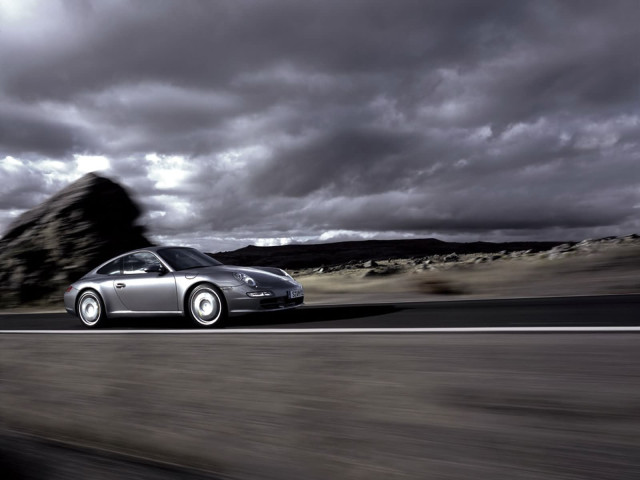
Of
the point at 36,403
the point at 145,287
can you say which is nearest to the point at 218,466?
the point at 36,403

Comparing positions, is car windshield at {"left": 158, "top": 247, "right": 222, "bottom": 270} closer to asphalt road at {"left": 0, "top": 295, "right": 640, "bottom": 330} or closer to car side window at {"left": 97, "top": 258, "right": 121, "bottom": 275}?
car side window at {"left": 97, "top": 258, "right": 121, "bottom": 275}

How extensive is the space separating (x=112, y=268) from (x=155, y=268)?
108cm

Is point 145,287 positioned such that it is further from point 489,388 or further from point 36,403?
point 489,388

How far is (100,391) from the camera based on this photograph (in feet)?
13.3

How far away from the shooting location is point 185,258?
9.59m

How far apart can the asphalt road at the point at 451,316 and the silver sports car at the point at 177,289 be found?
264mm

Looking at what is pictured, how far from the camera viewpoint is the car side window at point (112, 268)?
31.7ft

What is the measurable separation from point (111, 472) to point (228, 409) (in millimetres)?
770

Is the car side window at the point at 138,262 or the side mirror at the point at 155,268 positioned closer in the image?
the side mirror at the point at 155,268

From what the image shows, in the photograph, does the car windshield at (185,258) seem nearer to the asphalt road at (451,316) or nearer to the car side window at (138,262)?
the car side window at (138,262)

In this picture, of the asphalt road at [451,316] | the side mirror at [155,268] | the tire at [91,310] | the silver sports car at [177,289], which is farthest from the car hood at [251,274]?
the tire at [91,310]

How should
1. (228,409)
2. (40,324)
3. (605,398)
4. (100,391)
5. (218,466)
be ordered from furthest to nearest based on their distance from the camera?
(40,324)
(100,391)
(228,409)
(218,466)
(605,398)

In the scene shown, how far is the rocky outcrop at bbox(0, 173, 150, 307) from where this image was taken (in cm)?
1725

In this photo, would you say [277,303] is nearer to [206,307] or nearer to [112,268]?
[206,307]
